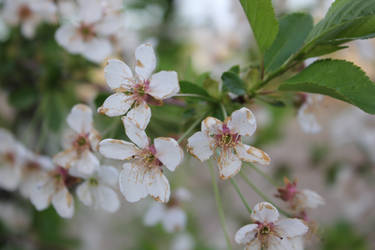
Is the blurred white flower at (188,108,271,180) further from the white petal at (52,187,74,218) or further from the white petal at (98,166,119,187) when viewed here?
the white petal at (52,187,74,218)

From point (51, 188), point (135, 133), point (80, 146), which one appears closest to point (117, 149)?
point (135, 133)

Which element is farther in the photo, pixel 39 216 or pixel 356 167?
pixel 356 167

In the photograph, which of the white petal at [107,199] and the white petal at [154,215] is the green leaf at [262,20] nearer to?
the white petal at [107,199]

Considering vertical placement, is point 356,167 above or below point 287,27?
below

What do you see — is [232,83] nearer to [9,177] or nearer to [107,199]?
[107,199]

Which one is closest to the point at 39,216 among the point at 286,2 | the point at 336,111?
the point at 286,2

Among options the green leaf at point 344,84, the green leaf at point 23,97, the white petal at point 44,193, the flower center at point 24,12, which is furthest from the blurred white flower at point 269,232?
the flower center at point 24,12

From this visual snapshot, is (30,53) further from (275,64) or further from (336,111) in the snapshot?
(336,111)

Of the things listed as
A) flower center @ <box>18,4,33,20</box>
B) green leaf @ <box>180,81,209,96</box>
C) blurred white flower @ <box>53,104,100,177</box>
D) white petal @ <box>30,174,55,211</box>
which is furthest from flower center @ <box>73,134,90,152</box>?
flower center @ <box>18,4,33,20</box>
